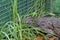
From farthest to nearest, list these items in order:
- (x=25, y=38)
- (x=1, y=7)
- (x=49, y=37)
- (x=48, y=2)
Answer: (x=48, y=2), (x=1, y=7), (x=49, y=37), (x=25, y=38)

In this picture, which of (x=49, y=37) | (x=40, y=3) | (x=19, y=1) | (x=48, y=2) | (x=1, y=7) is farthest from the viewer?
(x=48, y=2)

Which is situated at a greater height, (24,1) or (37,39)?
(24,1)

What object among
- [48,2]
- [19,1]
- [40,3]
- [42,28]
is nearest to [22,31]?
[42,28]

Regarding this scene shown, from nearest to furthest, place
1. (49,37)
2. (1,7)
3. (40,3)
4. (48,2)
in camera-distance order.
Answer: (49,37) → (1,7) → (40,3) → (48,2)

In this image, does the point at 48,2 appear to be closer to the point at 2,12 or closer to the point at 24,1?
the point at 24,1

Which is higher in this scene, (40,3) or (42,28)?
(40,3)

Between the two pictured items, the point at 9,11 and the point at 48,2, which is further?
the point at 48,2

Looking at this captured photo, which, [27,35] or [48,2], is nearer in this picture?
[27,35]

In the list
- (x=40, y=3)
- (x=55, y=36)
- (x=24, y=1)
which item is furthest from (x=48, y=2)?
(x=55, y=36)

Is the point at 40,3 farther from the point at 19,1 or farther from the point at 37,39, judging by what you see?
the point at 37,39
